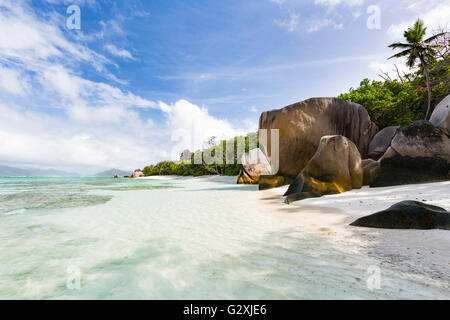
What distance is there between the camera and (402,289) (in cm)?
179

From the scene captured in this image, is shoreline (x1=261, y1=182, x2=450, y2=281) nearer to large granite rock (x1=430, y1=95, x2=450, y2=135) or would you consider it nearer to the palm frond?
large granite rock (x1=430, y1=95, x2=450, y2=135)

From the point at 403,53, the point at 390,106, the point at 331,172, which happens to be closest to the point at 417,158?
the point at 331,172

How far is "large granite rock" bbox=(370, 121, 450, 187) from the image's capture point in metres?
7.10

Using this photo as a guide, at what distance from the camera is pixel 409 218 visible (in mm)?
3410

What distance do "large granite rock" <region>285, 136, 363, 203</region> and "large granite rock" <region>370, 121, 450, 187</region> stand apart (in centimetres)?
86

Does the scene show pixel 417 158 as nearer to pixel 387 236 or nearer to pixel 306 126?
pixel 306 126

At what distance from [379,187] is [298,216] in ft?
16.2

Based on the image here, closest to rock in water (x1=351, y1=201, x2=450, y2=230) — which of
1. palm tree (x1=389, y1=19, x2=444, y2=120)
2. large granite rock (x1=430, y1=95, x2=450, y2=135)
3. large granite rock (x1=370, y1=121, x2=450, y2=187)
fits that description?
large granite rock (x1=370, y1=121, x2=450, y2=187)

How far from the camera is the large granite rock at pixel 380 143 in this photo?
1274cm

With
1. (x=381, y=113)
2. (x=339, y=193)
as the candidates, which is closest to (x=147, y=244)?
(x=339, y=193)

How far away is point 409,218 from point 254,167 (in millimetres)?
16936

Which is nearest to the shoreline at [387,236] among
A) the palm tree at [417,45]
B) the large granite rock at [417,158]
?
the large granite rock at [417,158]

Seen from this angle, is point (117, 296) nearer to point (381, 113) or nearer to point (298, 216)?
point (298, 216)
